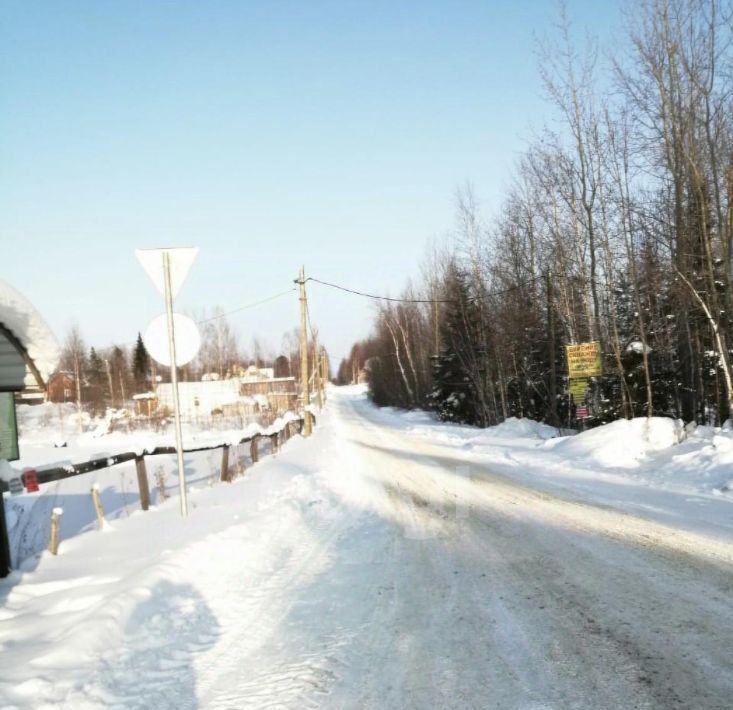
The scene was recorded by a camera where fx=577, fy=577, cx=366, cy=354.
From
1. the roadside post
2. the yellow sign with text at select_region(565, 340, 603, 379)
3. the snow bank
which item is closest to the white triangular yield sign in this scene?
the roadside post

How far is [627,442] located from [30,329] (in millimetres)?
13237

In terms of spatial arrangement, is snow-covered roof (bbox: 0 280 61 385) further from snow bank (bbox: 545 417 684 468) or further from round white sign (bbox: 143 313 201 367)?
snow bank (bbox: 545 417 684 468)

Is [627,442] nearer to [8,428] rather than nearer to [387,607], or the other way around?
[387,607]

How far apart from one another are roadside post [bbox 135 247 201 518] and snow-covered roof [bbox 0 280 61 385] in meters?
1.70

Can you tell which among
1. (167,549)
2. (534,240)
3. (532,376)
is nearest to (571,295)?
(534,240)

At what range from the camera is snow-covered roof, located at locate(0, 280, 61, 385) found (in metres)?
4.85

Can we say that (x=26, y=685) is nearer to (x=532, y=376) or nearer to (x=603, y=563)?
(x=603, y=563)

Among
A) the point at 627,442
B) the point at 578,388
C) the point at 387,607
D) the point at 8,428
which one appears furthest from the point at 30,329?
the point at 578,388

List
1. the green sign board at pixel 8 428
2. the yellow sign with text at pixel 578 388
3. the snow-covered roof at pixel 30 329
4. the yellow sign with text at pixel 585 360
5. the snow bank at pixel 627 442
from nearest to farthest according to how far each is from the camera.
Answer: the snow-covered roof at pixel 30 329
the green sign board at pixel 8 428
the snow bank at pixel 627 442
the yellow sign with text at pixel 585 360
the yellow sign with text at pixel 578 388

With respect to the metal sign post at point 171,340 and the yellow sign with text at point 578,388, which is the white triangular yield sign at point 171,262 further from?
the yellow sign with text at point 578,388

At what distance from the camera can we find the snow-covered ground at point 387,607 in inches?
130

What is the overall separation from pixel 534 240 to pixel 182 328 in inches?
845

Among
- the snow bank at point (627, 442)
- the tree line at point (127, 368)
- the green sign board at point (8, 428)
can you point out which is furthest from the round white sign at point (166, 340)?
the tree line at point (127, 368)

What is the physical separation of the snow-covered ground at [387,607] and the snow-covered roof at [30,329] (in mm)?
2104
